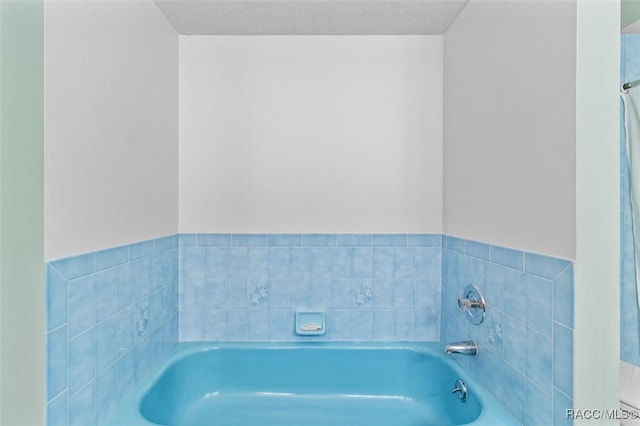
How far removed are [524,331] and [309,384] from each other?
125cm

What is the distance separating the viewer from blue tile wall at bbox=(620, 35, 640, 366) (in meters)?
1.87

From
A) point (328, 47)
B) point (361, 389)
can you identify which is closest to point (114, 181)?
point (328, 47)

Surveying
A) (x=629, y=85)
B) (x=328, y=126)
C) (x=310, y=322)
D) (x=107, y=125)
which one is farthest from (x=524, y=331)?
(x=107, y=125)

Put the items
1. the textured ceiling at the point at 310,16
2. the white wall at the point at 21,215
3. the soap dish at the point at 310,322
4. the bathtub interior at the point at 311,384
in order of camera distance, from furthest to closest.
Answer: the soap dish at the point at 310,322 < the bathtub interior at the point at 311,384 < the textured ceiling at the point at 310,16 < the white wall at the point at 21,215

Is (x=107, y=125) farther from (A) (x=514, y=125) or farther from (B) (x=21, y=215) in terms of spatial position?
(A) (x=514, y=125)

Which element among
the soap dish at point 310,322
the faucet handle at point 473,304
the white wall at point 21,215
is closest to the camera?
the white wall at point 21,215

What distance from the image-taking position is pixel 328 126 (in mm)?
2379

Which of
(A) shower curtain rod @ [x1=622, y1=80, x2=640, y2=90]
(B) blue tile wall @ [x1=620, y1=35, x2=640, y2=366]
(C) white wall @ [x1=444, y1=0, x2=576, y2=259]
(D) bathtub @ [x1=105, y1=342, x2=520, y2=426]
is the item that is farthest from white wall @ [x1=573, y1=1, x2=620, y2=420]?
(D) bathtub @ [x1=105, y1=342, x2=520, y2=426]

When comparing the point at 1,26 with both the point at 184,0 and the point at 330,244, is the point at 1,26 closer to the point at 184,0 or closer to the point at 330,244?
the point at 184,0

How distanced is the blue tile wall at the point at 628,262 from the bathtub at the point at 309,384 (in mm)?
751

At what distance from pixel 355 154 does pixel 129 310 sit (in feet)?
4.43

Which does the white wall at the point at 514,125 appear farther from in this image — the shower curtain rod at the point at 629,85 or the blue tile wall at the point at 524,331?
the shower curtain rod at the point at 629,85

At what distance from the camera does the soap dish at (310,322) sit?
Answer: 2.33 m

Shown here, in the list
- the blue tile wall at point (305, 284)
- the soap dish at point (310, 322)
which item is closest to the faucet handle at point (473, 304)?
the blue tile wall at point (305, 284)
